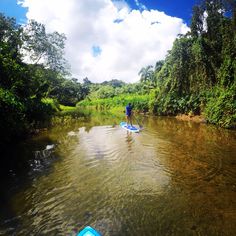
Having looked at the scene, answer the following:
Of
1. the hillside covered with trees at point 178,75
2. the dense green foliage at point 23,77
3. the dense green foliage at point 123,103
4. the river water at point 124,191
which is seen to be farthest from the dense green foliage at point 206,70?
the dense green foliage at point 23,77

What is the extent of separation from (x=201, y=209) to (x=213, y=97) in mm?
17251

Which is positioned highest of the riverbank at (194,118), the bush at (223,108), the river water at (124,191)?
the bush at (223,108)

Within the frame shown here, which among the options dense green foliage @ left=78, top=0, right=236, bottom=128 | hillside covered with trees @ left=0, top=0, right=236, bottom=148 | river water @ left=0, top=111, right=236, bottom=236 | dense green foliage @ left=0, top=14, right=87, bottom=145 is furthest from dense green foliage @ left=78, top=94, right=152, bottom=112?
river water @ left=0, top=111, right=236, bottom=236

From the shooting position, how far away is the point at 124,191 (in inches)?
266

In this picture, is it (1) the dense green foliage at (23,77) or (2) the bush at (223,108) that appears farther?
(2) the bush at (223,108)

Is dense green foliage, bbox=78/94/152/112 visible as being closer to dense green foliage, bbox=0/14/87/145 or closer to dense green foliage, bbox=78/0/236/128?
dense green foliage, bbox=78/0/236/128

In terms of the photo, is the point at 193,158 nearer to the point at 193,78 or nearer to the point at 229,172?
the point at 229,172

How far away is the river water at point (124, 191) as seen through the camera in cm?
504

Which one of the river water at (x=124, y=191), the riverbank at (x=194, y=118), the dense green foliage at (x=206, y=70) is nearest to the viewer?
the river water at (x=124, y=191)

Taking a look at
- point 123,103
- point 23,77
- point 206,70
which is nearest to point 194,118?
point 206,70

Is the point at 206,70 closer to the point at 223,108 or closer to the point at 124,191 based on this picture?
the point at 223,108

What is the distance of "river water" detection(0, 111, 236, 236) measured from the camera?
5.04m

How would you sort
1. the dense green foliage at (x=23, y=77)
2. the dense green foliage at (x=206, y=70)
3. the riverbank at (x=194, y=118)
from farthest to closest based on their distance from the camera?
the riverbank at (x=194, y=118) < the dense green foliage at (x=206, y=70) < the dense green foliage at (x=23, y=77)

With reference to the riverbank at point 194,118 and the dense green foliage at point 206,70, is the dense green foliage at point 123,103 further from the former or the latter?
the riverbank at point 194,118
